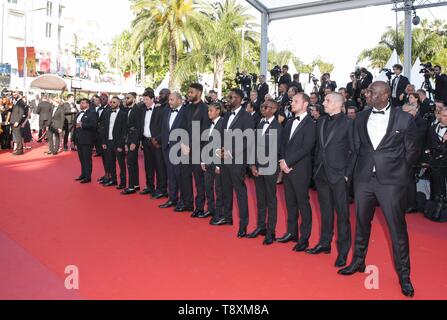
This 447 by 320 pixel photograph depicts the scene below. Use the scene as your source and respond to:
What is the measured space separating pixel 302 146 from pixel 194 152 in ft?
7.65

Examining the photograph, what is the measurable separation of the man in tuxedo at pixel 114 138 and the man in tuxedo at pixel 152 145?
0.62 metres

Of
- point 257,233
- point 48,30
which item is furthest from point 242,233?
point 48,30

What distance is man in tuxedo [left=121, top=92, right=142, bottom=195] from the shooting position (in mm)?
9094

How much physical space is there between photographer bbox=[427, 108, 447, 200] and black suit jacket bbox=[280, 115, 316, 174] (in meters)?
2.88

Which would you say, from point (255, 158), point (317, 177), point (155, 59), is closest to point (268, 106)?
point (255, 158)

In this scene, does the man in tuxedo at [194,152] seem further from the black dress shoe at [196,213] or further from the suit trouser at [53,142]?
the suit trouser at [53,142]

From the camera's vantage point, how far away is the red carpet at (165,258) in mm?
4332

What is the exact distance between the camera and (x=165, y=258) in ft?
17.2

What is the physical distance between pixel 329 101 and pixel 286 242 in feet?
6.10

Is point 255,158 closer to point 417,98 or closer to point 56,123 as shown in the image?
point 417,98

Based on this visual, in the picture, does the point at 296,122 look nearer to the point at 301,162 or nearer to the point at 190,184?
the point at 301,162

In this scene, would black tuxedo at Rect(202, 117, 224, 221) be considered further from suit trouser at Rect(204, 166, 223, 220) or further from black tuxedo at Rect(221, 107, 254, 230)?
black tuxedo at Rect(221, 107, 254, 230)

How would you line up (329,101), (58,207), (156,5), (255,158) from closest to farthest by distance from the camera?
(329,101), (255,158), (58,207), (156,5)

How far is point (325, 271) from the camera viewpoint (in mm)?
4969
